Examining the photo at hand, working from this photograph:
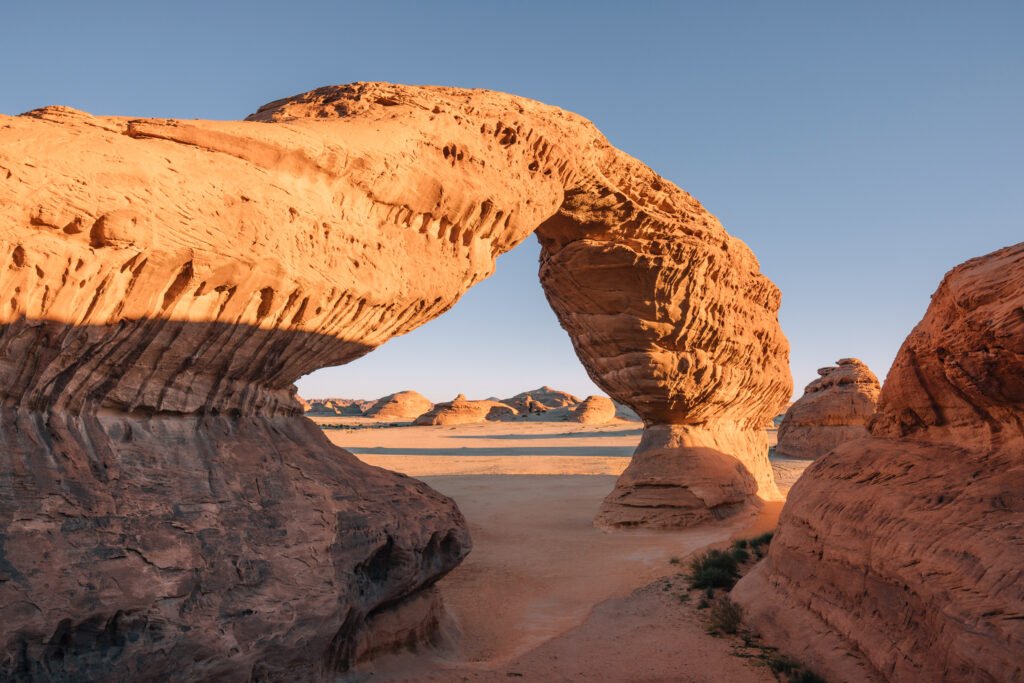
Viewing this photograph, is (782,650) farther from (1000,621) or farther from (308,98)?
(308,98)

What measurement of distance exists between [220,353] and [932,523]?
6.78m

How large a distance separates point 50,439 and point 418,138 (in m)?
5.16

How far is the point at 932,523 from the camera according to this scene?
5.33 metres

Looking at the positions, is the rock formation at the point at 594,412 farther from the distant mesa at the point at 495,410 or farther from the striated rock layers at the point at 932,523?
the striated rock layers at the point at 932,523

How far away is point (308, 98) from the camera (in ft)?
26.8

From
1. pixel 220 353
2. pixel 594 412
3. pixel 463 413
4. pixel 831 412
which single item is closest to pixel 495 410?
pixel 463 413

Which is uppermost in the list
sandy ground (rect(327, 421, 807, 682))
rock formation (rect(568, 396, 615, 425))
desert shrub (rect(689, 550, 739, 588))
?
rock formation (rect(568, 396, 615, 425))

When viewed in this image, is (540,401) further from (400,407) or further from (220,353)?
(220,353)

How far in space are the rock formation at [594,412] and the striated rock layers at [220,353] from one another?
157 ft

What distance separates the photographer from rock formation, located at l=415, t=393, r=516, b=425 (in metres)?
58.7

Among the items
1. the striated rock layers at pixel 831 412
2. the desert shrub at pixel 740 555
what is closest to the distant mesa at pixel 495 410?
the striated rock layers at pixel 831 412

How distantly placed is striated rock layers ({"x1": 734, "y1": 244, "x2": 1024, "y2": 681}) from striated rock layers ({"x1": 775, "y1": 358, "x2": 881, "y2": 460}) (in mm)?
21733

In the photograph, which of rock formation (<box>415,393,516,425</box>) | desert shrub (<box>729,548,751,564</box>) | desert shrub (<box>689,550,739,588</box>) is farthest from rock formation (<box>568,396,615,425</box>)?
desert shrub (<box>689,550,739,588</box>)

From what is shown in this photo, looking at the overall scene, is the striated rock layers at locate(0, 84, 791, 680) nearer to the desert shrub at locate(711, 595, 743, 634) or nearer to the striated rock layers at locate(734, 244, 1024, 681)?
the desert shrub at locate(711, 595, 743, 634)
